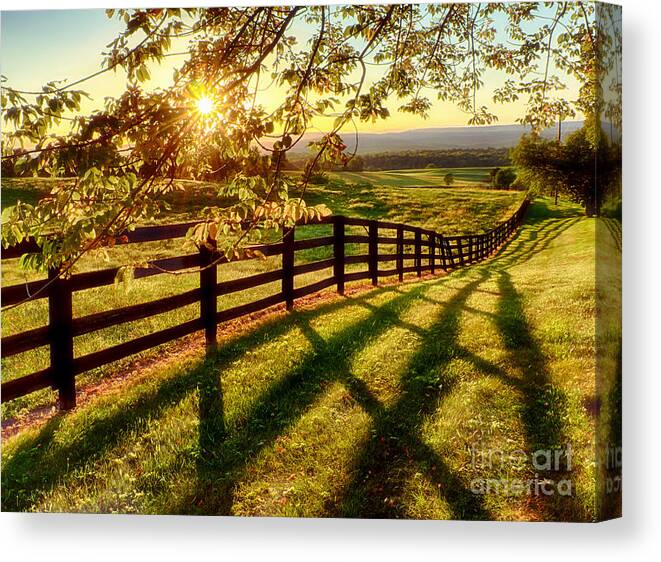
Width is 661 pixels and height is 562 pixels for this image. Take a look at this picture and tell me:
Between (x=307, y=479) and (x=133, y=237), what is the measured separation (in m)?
1.55

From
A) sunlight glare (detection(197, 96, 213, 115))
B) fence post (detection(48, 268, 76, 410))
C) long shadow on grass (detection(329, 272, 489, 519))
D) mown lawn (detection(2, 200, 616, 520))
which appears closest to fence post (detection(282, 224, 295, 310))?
mown lawn (detection(2, 200, 616, 520))

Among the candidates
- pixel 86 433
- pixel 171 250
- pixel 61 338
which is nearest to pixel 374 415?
pixel 171 250

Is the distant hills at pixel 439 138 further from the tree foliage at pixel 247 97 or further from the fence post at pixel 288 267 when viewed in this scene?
the fence post at pixel 288 267

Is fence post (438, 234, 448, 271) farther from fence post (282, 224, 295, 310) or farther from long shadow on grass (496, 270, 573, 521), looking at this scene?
fence post (282, 224, 295, 310)

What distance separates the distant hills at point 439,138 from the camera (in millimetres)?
4598

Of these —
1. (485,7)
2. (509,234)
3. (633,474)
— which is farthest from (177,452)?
(485,7)

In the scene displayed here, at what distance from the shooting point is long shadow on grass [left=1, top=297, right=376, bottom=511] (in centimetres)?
469

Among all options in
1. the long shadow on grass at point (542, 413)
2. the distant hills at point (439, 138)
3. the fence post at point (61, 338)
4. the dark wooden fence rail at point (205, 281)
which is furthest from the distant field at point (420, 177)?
the fence post at point (61, 338)

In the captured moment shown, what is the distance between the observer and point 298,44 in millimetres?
4625

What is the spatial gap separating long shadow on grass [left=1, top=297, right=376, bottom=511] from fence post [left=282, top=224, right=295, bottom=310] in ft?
1.37

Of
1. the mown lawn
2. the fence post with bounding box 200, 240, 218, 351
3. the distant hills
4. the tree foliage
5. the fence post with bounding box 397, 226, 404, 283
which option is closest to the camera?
the tree foliage

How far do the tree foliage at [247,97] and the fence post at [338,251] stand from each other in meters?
0.31

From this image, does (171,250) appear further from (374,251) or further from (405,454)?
(405,454)

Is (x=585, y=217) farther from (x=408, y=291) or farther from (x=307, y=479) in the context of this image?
(x=307, y=479)
